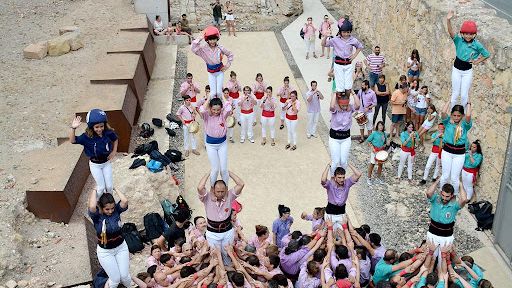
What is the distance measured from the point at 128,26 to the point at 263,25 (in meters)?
5.76

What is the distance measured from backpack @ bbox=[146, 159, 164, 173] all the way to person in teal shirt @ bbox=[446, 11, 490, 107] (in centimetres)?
590

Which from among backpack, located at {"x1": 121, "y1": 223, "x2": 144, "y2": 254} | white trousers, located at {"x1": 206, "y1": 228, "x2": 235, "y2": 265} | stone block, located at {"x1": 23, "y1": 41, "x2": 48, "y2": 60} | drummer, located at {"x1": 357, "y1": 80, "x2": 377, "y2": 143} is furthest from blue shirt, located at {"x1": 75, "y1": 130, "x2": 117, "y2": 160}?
stone block, located at {"x1": 23, "y1": 41, "x2": 48, "y2": 60}

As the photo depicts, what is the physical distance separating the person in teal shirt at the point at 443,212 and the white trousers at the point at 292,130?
6.41 meters

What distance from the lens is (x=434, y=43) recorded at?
599 inches

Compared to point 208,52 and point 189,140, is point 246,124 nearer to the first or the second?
point 189,140

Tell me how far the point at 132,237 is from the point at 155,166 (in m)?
1.82

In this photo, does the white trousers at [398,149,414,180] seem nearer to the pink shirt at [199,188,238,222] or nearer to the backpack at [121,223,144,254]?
the pink shirt at [199,188,238,222]

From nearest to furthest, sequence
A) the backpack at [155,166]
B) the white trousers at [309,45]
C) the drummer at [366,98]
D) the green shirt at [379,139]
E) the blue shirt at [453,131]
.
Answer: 1. the blue shirt at [453,131]
2. the backpack at [155,166]
3. the green shirt at [379,139]
4. the drummer at [366,98]
5. the white trousers at [309,45]

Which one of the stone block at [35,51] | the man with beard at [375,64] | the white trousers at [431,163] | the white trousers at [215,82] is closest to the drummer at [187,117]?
the white trousers at [215,82]

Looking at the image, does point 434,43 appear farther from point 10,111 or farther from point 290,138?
point 10,111

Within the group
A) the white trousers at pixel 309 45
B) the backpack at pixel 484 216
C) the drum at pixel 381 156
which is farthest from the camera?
the white trousers at pixel 309 45

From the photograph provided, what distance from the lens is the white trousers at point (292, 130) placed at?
580 inches

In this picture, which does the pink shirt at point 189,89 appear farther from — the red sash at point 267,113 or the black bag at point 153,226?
the black bag at point 153,226

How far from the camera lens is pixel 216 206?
8586 millimetres
